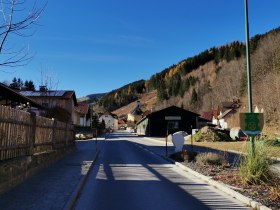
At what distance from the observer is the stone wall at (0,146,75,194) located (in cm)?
992

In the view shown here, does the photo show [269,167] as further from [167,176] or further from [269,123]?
[269,123]

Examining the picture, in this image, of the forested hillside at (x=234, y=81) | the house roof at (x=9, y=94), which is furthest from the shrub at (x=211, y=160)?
the forested hillside at (x=234, y=81)

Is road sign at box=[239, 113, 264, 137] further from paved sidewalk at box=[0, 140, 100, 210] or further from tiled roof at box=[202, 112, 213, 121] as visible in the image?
tiled roof at box=[202, 112, 213, 121]

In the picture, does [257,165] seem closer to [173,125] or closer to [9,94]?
[9,94]

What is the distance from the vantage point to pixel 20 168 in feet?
38.3

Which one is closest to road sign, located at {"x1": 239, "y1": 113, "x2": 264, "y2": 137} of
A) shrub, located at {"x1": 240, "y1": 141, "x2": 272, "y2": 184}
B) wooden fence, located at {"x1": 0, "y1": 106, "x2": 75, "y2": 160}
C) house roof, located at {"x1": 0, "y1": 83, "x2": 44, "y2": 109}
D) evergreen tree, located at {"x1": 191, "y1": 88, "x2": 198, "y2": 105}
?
shrub, located at {"x1": 240, "y1": 141, "x2": 272, "y2": 184}

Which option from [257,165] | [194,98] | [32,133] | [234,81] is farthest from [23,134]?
[194,98]

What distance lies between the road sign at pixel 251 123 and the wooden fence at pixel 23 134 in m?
6.70

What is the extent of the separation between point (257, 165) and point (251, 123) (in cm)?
168

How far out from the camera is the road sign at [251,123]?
12414 mm

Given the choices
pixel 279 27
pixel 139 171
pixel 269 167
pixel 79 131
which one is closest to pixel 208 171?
pixel 139 171

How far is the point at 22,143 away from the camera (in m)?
12.5

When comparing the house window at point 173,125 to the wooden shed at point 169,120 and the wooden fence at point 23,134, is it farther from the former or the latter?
the wooden fence at point 23,134

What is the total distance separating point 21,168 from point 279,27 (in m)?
94.9
